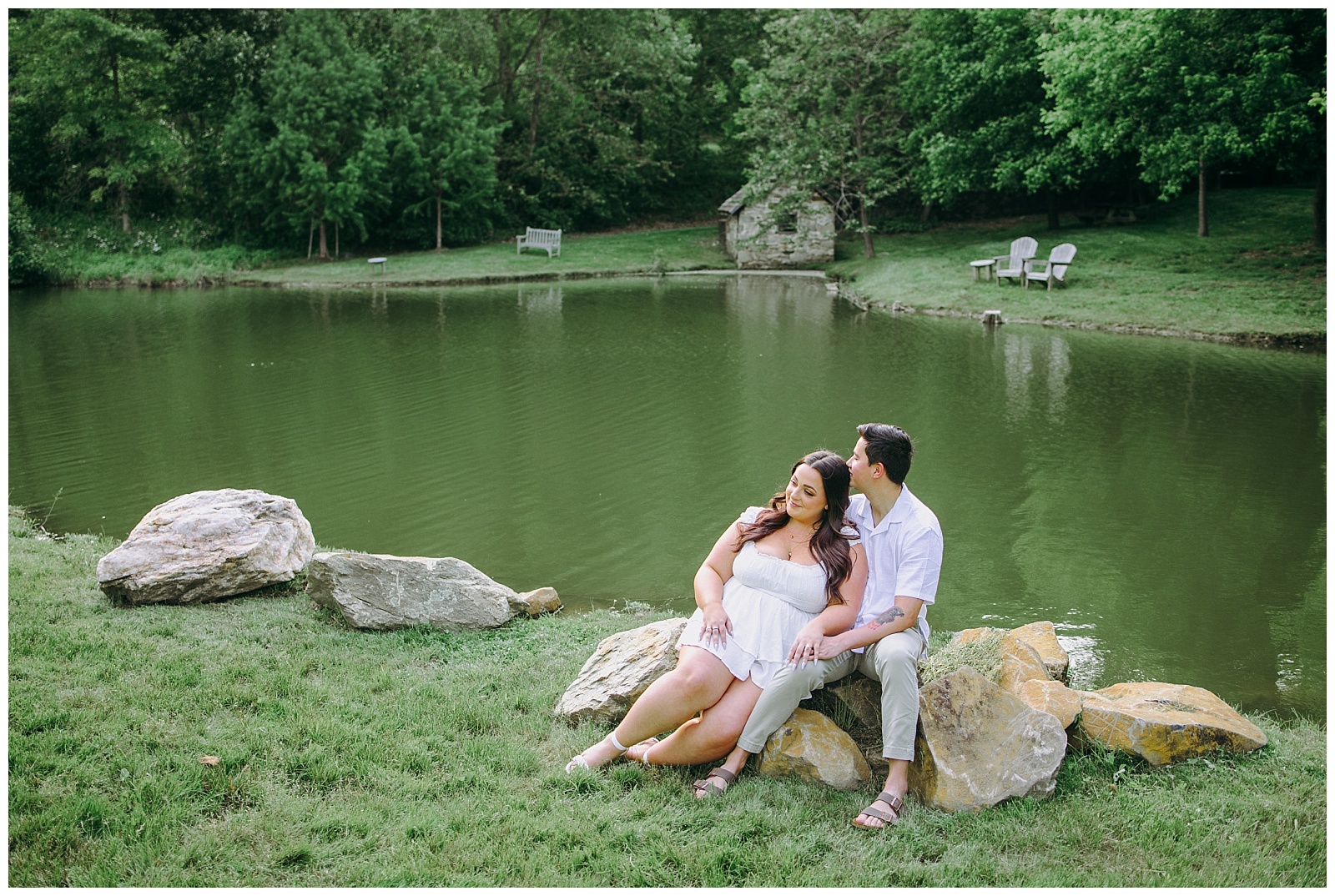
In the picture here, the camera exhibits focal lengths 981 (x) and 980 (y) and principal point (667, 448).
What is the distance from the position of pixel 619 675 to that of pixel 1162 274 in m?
22.8

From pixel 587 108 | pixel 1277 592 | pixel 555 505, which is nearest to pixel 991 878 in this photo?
pixel 1277 592

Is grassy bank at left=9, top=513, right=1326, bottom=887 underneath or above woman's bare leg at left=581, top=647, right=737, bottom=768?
underneath

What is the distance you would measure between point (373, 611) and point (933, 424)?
8.99 metres

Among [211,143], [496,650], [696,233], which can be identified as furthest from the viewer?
[696,233]

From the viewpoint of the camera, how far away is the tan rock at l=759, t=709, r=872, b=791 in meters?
4.34

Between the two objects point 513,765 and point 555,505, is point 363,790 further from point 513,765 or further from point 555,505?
point 555,505

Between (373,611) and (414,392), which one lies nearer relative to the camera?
(373,611)

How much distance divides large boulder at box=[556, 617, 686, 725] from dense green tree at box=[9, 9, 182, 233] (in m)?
36.6

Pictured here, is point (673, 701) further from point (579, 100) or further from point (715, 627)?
point (579, 100)

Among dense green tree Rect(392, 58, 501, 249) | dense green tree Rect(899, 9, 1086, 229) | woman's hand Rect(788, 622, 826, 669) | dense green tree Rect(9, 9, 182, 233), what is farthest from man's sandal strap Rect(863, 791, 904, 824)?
dense green tree Rect(9, 9, 182, 233)

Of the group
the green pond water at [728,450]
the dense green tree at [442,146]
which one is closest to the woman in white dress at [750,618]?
the green pond water at [728,450]

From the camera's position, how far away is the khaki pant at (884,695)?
4.26 metres

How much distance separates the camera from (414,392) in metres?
15.5

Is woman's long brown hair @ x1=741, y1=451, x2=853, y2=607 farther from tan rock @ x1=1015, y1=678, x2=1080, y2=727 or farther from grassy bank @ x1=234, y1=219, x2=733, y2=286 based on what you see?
grassy bank @ x1=234, y1=219, x2=733, y2=286
